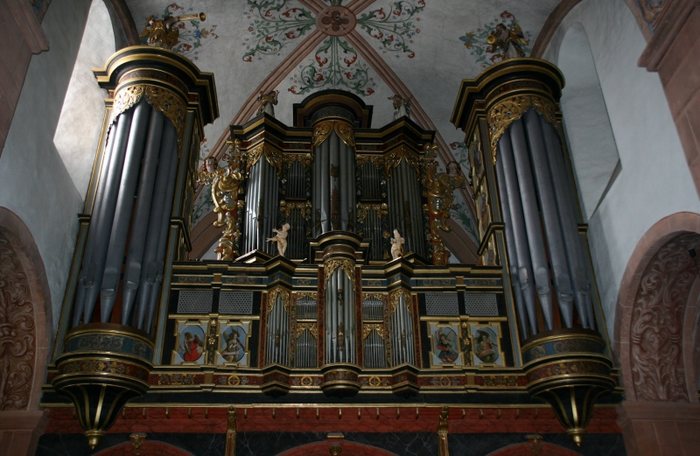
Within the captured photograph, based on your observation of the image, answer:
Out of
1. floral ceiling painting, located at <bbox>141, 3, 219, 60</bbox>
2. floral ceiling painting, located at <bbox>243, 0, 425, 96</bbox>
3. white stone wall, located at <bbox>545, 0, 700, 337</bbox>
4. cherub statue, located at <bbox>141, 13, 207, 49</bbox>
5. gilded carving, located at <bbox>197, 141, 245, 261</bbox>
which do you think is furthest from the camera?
floral ceiling painting, located at <bbox>243, 0, 425, 96</bbox>

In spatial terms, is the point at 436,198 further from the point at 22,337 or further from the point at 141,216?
the point at 22,337

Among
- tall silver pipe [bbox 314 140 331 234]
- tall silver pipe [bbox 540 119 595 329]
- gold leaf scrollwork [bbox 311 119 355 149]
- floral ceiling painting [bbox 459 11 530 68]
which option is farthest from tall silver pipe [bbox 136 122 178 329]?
floral ceiling painting [bbox 459 11 530 68]

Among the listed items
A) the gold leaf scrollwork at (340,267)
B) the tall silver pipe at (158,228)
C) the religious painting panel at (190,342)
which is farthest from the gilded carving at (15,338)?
the gold leaf scrollwork at (340,267)

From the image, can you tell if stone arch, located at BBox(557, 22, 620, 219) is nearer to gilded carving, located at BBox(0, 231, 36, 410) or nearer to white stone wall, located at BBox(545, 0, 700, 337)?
white stone wall, located at BBox(545, 0, 700, 337)

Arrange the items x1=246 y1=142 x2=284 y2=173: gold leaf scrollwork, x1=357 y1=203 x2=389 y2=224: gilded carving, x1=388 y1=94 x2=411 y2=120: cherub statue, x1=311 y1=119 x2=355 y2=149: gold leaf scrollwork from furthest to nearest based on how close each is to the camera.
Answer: x1=388 y1=94 x2=411 y2=120: cherub statue, x1=311 y1=119 x2=355 y2=149: gold leaf scrollwork, x1=246 y1=142 x2=284 y2=173: gold leaf scrollwork, x1=357 y1=203 x2=389 y2=224: gilded carving

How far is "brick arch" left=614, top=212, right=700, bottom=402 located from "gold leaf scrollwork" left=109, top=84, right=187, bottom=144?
642 cm

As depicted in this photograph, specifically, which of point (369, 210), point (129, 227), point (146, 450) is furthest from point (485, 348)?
point (129, 227)

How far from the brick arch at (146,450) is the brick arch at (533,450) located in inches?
144

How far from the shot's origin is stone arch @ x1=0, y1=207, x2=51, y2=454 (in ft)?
28.6

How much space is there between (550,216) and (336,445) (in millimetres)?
4041

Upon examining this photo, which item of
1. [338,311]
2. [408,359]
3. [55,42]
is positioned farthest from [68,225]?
[408,359]

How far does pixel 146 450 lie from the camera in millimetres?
8875

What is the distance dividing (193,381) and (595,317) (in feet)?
16.8

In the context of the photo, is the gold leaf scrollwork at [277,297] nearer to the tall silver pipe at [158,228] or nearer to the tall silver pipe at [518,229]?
the tall silver pipe at [158,228]
